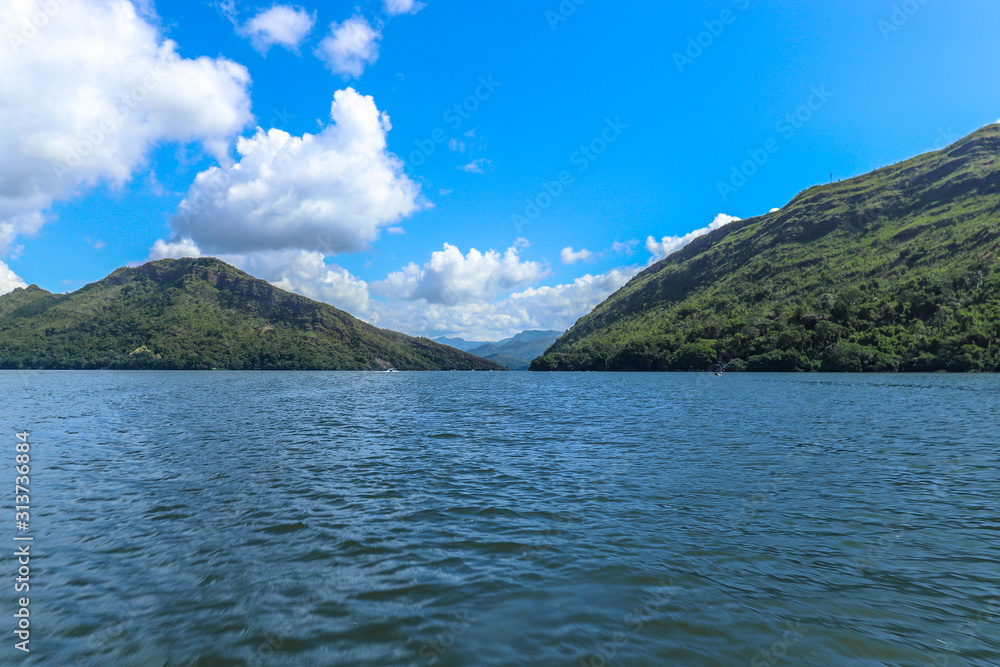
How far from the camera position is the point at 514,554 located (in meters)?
12.3

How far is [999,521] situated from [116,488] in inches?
1260

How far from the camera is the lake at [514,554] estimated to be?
8.22 m

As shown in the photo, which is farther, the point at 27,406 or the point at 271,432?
the point at 27,406

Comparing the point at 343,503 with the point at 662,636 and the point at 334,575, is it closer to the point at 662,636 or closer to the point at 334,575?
the point at 334,575

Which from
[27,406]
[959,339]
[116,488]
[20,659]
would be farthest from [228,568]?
[959,339]

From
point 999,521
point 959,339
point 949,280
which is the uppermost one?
point 949,280

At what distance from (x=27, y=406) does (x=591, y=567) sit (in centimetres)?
6850

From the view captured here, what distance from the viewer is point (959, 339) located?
125312 mm

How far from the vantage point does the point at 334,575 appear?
1111 centimetres

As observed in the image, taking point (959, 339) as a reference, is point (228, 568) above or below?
below

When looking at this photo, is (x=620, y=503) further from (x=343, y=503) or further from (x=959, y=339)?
(x=959, y=339)

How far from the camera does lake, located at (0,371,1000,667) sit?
27.0 ft

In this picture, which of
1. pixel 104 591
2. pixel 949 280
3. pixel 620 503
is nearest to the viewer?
pixel 104 591

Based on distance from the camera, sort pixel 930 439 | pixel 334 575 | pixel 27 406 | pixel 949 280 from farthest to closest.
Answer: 1. pixel 949 280
2. pixel 27 406
3. pixel 930 439
4. pixel 334 575
